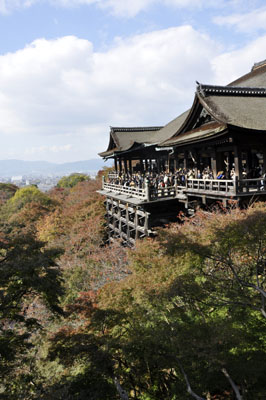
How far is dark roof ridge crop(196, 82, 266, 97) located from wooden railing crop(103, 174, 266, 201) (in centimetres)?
474

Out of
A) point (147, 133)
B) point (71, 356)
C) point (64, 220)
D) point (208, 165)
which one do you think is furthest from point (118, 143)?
point (71, 356)

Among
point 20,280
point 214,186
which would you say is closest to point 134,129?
point 214,186

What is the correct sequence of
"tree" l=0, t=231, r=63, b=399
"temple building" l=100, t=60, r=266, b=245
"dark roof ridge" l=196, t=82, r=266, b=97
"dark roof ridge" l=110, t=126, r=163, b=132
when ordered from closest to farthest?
"tree" l=0, t=231, r=63, b=399
"temple building" l=100, t=60, r=266, b=245
"dark roof ridge" l=196, t=82, r=266, b=97
"dark roof ridge" l=110, t=126, r=163, b=132

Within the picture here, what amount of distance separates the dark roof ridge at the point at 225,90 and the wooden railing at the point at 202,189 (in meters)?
Result: 4.74

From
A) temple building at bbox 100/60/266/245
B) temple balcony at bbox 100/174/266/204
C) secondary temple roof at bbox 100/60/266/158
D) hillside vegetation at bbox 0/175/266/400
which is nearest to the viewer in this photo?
hillside vegetation at bbox 0/175/266/400

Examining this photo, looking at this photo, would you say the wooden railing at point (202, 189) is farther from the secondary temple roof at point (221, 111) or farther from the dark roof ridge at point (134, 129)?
the dark roof ridge at point (134, 129)

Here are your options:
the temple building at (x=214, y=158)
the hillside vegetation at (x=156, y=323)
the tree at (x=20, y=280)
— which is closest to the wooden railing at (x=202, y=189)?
the temple building at (x=214, y=158)

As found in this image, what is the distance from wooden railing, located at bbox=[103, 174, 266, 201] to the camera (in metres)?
10.9

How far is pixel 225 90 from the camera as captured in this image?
1438 cm

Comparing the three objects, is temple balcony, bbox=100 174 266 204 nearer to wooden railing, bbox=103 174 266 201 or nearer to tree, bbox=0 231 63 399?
wooden railing, bbox=103 174 266 201

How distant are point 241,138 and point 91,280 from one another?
11.4m

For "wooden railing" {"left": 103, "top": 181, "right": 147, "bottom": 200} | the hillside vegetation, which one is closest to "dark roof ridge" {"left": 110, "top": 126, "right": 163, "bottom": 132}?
"wooden railing" {"left": 103, "top": 181, "right": 147, "bottom": 200}

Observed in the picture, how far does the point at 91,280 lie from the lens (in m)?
16.0

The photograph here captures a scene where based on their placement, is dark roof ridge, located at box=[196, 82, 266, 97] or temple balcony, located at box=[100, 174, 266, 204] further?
dark roof ridge, located at box=[196, 82, 266, 97]
